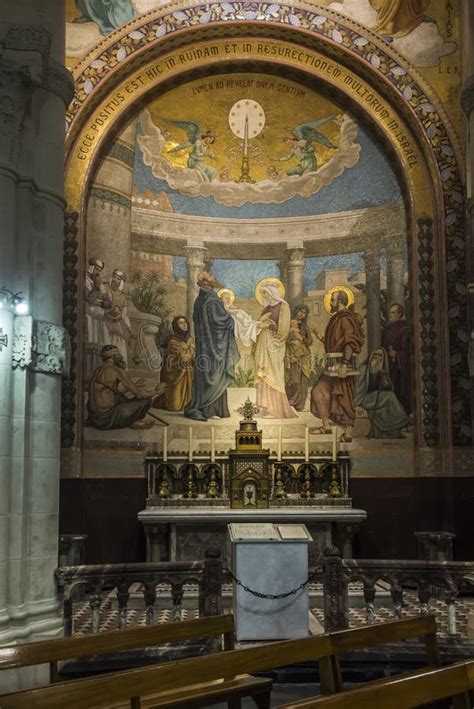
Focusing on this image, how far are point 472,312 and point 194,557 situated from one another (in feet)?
20.8

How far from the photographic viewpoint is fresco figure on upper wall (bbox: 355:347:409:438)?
15.7 metres

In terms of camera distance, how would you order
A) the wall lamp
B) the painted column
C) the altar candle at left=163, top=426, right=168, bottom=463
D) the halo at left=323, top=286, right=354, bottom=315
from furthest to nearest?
the halo at left=323, top=286, right=354, bottom=315 → the altar candle at left=163, top=426, right=168, bottom=463 → the painted column → the wall lamp

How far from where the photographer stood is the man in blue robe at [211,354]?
1622 centimetres

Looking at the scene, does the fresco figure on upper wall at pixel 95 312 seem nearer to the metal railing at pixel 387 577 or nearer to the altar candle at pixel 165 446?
the altar candle at pixel 165 446

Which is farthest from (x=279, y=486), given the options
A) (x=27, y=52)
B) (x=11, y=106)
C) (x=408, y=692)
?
(x=408, y=692)

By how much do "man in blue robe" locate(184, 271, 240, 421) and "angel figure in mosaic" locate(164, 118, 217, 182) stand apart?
2.01 meters

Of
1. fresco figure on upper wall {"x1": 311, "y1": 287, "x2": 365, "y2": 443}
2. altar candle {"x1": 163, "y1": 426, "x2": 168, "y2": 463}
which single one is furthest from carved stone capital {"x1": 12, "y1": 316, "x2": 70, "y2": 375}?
fresco figure on upper wall {"x1": 311, "y1": 287, "x2": 365, "y2": 443}

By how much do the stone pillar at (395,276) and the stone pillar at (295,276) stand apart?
5.46ft

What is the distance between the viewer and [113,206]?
1598 cm

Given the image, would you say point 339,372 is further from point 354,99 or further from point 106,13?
point 106,13

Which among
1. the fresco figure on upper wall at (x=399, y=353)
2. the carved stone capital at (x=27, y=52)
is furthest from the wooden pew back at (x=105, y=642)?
the fresco figure on upper wall at (x=399, y=353)

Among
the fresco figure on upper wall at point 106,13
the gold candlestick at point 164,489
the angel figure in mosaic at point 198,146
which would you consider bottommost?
the gold candlestick at point 164,489

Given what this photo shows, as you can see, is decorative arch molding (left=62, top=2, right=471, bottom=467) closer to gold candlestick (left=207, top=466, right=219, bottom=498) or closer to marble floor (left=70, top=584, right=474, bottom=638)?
marble floor (left=70, top=584, right=474, bottom=638)

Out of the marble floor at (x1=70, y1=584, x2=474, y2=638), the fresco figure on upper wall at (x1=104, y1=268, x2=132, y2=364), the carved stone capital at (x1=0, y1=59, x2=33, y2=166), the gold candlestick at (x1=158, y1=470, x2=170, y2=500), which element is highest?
the carved stone capital at (x1=0, y1=59, x2=33, y2=166)
